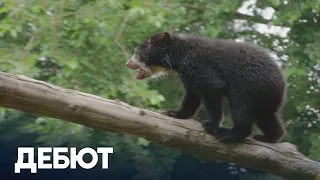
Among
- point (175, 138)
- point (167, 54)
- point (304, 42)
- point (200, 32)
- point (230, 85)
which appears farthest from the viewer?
point (200, 32)

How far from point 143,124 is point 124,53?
6.98 ft

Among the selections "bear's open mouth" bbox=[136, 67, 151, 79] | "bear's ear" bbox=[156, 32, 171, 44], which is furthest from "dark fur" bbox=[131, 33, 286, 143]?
"bear's open mouth" bbox=[136, 67, 151, 79]

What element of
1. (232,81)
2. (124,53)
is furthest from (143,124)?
(124,53)

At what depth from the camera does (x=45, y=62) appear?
5.21m

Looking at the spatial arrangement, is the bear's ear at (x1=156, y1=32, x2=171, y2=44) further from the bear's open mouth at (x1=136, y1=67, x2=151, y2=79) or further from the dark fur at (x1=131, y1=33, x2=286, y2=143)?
the bear's open mouth at (x1=136, y1=67, x2=151, y2=79)

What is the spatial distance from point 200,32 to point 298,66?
1028 mm

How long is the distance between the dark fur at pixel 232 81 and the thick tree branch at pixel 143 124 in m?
0.08

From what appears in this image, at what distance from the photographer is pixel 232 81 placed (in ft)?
9.88

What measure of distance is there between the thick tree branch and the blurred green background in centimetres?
161

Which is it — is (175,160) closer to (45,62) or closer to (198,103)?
(45,62)

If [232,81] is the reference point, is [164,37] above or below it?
above

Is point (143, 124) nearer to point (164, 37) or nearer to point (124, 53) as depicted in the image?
point (164, 37)

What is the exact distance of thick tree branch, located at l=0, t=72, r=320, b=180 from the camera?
8.34 ft

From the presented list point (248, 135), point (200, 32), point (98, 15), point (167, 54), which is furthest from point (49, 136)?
point (248, 135)
